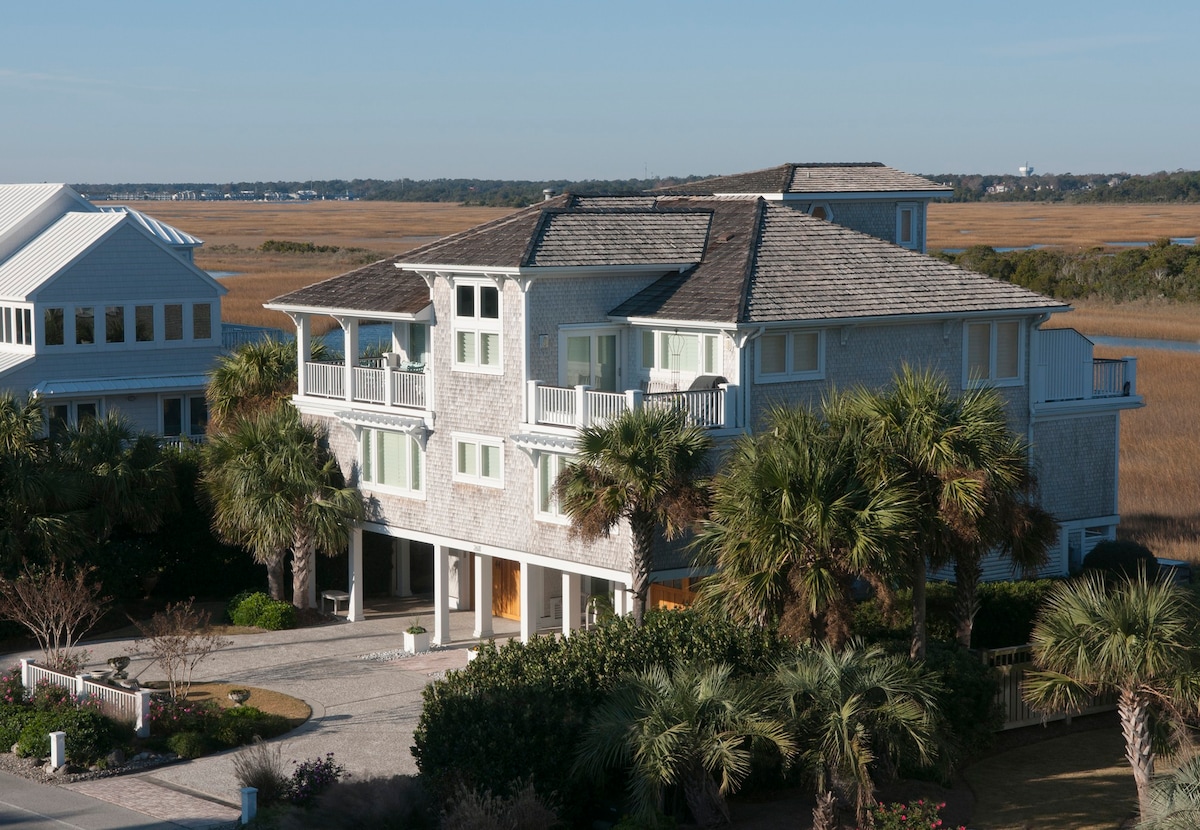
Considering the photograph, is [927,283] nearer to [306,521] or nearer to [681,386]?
[681,386]

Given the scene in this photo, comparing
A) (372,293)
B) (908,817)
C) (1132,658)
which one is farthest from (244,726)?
(1132,658)

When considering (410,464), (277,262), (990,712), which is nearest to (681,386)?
(410,464)

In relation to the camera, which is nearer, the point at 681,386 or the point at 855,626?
the point at 855,626

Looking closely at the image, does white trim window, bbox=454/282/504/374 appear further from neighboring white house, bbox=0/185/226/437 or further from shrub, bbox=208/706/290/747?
neighboring white house, bbox=0/185/226/437

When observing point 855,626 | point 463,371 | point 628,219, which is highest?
point 628,219

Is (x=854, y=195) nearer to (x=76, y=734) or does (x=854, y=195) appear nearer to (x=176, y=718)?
(x=176, y=718)

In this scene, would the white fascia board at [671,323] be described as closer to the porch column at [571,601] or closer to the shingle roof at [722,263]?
the shingle roof at [722,263]

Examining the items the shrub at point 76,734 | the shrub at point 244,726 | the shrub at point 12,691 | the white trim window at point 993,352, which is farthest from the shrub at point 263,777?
the white trim window at point 993,352
